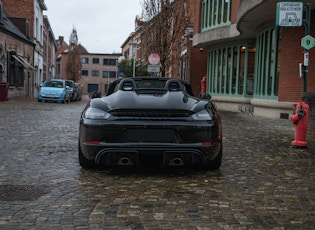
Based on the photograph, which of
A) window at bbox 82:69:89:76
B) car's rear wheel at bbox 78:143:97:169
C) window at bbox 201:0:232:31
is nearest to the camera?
car's rear wheel at bbox 78:143:97:169

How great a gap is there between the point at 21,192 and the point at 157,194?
141 cm

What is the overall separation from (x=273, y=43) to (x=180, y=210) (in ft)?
44.2

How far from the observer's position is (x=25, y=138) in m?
8.59

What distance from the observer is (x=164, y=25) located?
1003 inches

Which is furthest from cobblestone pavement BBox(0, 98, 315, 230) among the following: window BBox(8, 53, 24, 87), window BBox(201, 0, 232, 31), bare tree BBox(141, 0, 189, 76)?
window BBox(8, 53, 24, 87)

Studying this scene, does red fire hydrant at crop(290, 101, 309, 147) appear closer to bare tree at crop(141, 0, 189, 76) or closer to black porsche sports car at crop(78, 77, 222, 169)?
black porsche sports car at crop(78, 77, 222, 169)

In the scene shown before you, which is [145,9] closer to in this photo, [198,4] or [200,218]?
[198,4]

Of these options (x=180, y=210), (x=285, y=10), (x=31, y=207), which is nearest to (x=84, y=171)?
(x=31, y=207)

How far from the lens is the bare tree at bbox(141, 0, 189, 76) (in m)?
25.5

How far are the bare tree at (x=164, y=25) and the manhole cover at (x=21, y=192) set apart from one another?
21683mm

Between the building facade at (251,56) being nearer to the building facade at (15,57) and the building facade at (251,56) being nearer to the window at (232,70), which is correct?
the window at (232,70)

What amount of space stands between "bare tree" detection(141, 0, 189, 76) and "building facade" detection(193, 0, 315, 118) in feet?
3.98

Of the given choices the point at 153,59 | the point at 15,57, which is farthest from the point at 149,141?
the point at 15,57

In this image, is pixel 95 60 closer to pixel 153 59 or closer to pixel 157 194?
pixel 153 59
